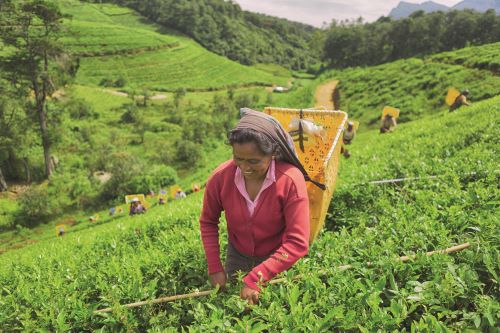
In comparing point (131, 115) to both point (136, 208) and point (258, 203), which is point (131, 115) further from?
point (258, 203)

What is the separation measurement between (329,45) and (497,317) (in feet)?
263

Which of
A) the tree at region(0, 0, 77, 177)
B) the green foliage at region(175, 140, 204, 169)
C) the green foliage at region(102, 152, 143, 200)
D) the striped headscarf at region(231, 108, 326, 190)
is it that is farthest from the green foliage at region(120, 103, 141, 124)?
the striped headscarf at region(231, 108, 326, 190)

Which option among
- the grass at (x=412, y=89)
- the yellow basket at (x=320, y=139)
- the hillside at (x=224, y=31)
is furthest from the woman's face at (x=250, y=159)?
the hillside at (x=224, y=31)

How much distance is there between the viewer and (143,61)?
77.4 metres

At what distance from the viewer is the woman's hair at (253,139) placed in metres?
2.54

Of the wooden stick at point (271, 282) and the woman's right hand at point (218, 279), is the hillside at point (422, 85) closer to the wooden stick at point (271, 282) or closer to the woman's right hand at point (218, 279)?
the wooden stick at point (271, 282)

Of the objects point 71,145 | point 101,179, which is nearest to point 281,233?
point 101,179

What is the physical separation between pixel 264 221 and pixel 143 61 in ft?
269

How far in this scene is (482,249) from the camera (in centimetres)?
282

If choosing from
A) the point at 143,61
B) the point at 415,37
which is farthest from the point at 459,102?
the point at 143,61

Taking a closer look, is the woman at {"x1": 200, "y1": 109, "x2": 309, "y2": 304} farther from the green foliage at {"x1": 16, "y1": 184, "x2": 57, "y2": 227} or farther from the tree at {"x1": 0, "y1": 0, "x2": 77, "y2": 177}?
the tree at {"x1": 0, "y1": 0, "x2": 77, "y2": 177}

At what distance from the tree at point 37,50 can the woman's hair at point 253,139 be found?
27.9 meters

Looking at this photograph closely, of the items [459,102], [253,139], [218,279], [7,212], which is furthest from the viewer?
[7,212]

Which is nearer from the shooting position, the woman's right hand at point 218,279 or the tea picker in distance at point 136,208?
the woman's right hand at point 218,279
